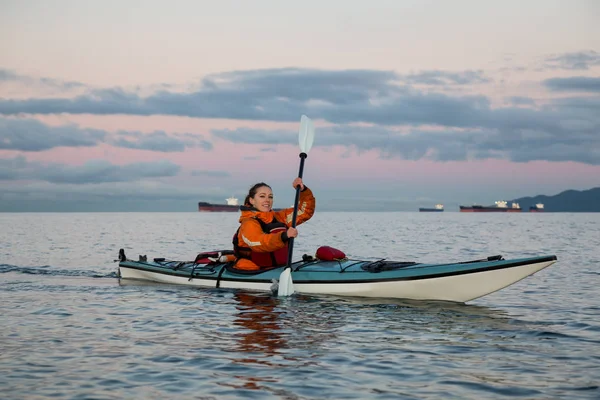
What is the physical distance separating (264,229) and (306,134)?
2214 mm

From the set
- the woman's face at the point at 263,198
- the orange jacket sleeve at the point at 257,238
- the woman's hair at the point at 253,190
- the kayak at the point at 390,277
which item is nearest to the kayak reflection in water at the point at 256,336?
the kayak at the point at 390,277

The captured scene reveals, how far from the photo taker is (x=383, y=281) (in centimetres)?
1026

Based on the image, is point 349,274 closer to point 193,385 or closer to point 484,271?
point 484,271

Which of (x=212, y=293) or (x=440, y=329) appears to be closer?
(x=440, y=329)

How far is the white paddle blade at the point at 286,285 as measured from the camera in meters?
10.7

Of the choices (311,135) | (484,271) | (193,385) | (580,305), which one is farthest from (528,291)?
(193,385)

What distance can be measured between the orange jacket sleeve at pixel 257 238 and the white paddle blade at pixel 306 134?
1973 mm

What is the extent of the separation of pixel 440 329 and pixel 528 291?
5.56 metres

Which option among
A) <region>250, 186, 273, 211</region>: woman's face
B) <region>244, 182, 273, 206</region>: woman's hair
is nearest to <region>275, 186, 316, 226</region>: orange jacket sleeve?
<region>250, 186, 273, 211</region>: woman's face

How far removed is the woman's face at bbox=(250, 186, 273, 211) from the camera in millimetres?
11094

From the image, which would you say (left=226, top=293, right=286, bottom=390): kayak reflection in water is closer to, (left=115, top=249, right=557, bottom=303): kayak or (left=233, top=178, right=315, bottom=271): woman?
(left=115, top=249, right=557, bottom=303): kayak

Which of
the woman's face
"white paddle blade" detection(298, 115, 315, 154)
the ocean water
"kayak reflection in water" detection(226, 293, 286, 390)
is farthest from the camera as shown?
"white paddle blade" detection(298, 115, 315, 154)

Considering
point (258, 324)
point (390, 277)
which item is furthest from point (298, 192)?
point (258, 324)

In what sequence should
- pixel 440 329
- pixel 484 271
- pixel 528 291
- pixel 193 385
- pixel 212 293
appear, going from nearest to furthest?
pixel 193 385
pixel 440 329
pixel 484 271
pixel 212 293
pixel 528 291
